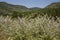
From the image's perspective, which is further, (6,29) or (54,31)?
(6,29)

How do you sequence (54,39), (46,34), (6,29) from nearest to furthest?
(54,39) → (46,34) → (6,29)

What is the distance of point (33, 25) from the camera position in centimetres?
888

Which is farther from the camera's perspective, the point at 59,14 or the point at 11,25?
the point at 59,14

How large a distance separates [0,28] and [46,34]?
98.0 inches

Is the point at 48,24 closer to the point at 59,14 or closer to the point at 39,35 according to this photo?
the point at 39,35

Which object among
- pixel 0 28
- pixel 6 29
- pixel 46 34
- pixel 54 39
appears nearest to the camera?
pixel 54 39

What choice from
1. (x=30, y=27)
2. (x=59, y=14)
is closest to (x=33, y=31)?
(x=30, y=27)

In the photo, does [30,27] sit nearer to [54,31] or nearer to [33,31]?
[33,31]

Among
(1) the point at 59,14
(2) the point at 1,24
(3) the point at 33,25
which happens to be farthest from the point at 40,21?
(1) the point at 59,14

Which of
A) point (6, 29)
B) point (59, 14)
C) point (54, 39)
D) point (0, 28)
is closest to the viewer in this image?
point (54, 39)

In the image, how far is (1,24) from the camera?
10195 mm

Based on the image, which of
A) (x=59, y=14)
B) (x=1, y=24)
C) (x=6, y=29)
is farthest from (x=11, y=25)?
(x=59, y=14)

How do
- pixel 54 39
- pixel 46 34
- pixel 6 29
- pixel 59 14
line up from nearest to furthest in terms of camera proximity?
pixel 54 39 < pixel 46 34 < pixel 6 29 < pixel 59 14

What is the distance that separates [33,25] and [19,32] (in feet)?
1.88
